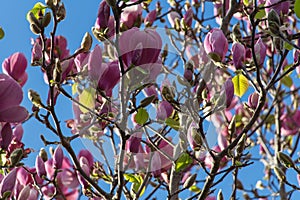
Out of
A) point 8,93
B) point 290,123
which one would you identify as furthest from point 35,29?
point 290,123

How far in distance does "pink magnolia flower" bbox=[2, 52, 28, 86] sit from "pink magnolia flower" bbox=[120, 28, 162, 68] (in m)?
0.37

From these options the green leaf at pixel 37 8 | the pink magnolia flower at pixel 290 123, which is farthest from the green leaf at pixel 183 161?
A: the pink magnolia flower at pixel 290 123

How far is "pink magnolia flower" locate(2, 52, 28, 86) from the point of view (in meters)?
1.18

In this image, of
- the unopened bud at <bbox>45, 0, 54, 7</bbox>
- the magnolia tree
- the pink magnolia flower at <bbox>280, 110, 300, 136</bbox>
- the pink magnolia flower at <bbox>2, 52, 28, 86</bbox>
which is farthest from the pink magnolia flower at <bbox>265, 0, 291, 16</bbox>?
the pink magnolia flower at <bbox>280, 110, 300, 136</bbox>

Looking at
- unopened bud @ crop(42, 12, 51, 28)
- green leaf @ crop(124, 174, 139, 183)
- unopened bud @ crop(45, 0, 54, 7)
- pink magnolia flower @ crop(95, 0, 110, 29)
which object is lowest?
green leaf @ crop(124, 174, 139, 183)

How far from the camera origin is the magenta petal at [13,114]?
87cm

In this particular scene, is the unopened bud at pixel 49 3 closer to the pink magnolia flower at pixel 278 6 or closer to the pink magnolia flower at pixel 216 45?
the pink magnolia flower at pixel 216 45

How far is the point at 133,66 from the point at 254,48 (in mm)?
337

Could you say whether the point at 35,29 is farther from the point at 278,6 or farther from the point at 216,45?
the point at 278,6

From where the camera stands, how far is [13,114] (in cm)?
88

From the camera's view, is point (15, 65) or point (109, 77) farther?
point (15, 65)

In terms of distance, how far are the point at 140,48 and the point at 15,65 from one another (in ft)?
1.39

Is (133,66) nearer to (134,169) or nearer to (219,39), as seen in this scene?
(219,39)

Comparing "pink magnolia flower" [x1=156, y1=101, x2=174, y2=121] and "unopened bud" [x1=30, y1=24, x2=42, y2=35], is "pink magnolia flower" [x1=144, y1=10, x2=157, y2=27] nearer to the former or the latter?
"pink magnolia flower" [x1=156, y1=101, x2=174, y2=121]
